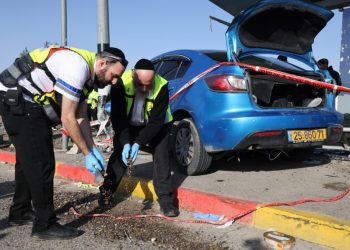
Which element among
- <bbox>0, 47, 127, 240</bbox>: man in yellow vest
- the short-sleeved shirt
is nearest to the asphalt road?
<bbox>0, 47, 127, 240</bbox>: man in yellow vest

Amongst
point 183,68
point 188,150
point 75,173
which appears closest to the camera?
point 188,150

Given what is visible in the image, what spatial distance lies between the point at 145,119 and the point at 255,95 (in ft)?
4.61

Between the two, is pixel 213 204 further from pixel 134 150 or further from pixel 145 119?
pixel 145 119

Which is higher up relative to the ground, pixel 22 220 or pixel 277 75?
pixel 277 75

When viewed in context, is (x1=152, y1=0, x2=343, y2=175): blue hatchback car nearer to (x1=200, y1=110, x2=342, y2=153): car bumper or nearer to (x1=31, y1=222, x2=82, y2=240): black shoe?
(x1=200, y1=110, x2=342, y2=153): car bumper

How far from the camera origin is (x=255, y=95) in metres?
5.12

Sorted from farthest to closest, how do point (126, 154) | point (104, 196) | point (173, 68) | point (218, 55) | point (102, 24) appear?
point (102, 24), point (173, 68), point (218, 55), point (104, 196), point (126, 154)

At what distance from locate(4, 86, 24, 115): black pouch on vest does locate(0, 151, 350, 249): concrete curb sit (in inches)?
72.8

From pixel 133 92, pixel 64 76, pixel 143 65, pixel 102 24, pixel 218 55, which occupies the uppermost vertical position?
pixel 102 24

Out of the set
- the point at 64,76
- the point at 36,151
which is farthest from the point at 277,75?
A: the point at 36,151

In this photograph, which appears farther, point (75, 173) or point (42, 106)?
point (75, 173)

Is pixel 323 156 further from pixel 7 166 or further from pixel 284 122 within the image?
pixel 7 166

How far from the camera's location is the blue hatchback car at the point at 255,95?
4.82 metres

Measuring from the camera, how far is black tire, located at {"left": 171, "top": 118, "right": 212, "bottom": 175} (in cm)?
524
